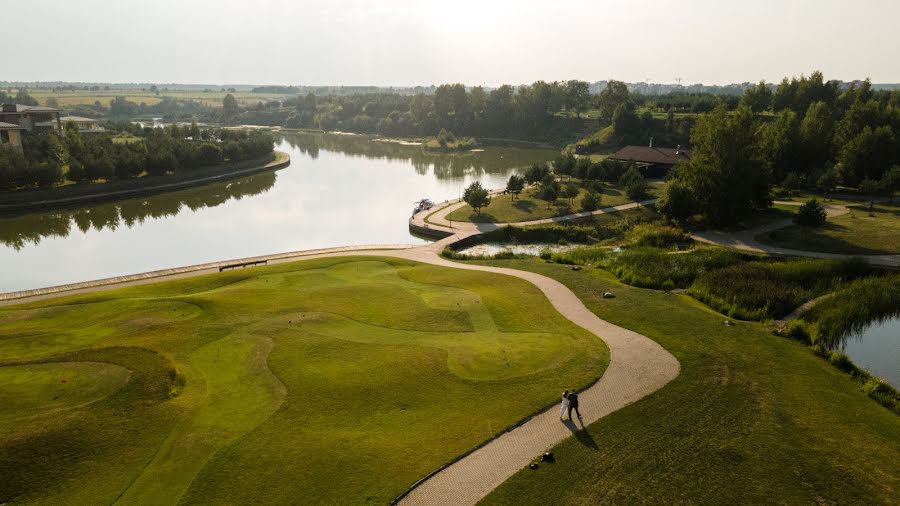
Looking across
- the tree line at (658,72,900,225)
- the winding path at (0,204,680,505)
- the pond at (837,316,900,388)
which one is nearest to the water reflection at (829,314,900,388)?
the pond at (837,316,900,388)

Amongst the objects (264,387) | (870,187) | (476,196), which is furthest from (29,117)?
(870,187)

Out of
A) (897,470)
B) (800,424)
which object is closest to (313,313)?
(800,424)

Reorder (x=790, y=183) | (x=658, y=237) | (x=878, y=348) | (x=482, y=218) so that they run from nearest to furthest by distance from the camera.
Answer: (x=878, y=348)
(x=658, y=237)
(x=482, y=218)
(x=790, y=183)

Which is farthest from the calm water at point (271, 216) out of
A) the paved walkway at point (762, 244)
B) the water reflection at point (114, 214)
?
the paved walkway at point (762, 244)

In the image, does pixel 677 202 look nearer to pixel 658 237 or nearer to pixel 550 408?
pixel 658 237

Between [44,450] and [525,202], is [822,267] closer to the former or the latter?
[525,202]

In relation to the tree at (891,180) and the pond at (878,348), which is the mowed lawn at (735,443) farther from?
the tree at (891,180)

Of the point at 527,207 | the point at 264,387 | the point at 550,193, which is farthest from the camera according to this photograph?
the point at 527,207
